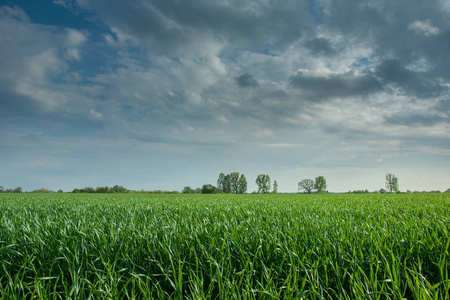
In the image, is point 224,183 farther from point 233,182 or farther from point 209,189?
point 209,189

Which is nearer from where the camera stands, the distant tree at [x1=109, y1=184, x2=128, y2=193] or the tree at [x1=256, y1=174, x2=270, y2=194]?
the distant tree at [x1=109, y1=184, x2=128, y2=193]

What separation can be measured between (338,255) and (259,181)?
98.8 m

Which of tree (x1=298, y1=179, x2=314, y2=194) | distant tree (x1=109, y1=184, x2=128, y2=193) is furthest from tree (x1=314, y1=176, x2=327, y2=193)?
distant tree (x1=109, y1=184, x2=128, y2=193)

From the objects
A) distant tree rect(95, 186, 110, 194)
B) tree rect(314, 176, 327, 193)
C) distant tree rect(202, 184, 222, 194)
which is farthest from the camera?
tree rect(314, 176, 327, 193)

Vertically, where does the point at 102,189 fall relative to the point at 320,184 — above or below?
below

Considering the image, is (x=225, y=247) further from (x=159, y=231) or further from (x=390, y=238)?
(x=390, y=238)

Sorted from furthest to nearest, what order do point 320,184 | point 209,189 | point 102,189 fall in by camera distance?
point 320,184
point 209,189
point 102,189

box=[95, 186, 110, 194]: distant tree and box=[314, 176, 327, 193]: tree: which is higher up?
box=[314, 176, 327, 193]: tree

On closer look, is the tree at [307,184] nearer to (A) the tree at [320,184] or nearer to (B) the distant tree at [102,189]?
(A) the tree at [320,184]

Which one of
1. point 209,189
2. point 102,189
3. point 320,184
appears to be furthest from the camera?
point 320,184

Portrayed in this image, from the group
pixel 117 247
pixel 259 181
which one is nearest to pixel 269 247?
pixel 117 247

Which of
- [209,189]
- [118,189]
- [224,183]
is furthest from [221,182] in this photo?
[118,189]

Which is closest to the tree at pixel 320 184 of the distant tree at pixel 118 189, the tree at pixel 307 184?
the tree at pixel 307 184

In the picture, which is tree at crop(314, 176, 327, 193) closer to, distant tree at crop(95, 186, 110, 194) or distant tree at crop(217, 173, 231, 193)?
distant tree at crop(217, 173, 231, 193)
